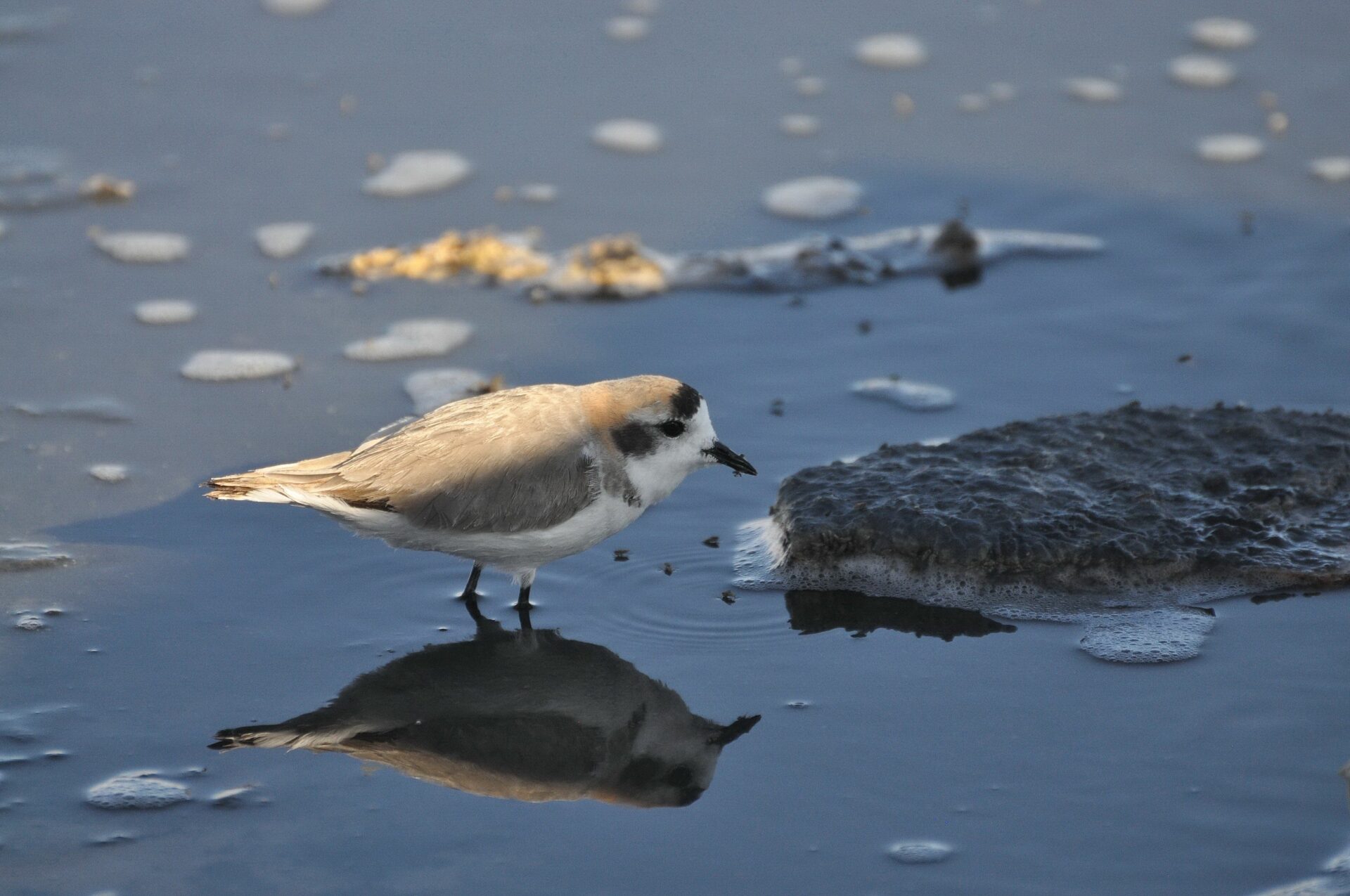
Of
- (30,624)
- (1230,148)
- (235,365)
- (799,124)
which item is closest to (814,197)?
(799,124)

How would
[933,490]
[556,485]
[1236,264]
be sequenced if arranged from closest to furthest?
[556,485], [933,490], [1236,264]

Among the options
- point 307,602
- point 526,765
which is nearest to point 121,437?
point 307,602

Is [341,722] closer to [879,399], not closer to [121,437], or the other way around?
[121,437]

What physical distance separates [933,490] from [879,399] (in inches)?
45.5

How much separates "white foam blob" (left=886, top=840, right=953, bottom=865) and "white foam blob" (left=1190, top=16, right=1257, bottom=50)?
7554 millimetres

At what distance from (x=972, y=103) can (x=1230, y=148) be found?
1493 millimetres

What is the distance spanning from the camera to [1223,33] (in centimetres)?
1025

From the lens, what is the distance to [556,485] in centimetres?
523

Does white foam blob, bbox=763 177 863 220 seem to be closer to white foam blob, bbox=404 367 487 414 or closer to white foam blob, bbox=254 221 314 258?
white foam blob, bbox=404 367 487 414

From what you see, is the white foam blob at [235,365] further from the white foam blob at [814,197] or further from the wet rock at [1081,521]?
the white foam blob at [814,197]

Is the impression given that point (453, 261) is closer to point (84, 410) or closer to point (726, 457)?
point (84, 410)

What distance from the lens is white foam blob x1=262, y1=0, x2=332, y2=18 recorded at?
34.8 feet

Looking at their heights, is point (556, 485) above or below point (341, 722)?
above

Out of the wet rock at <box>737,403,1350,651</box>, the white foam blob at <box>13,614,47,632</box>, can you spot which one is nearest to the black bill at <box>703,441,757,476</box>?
the wet rock at <box>737,403,1350,651</box>
